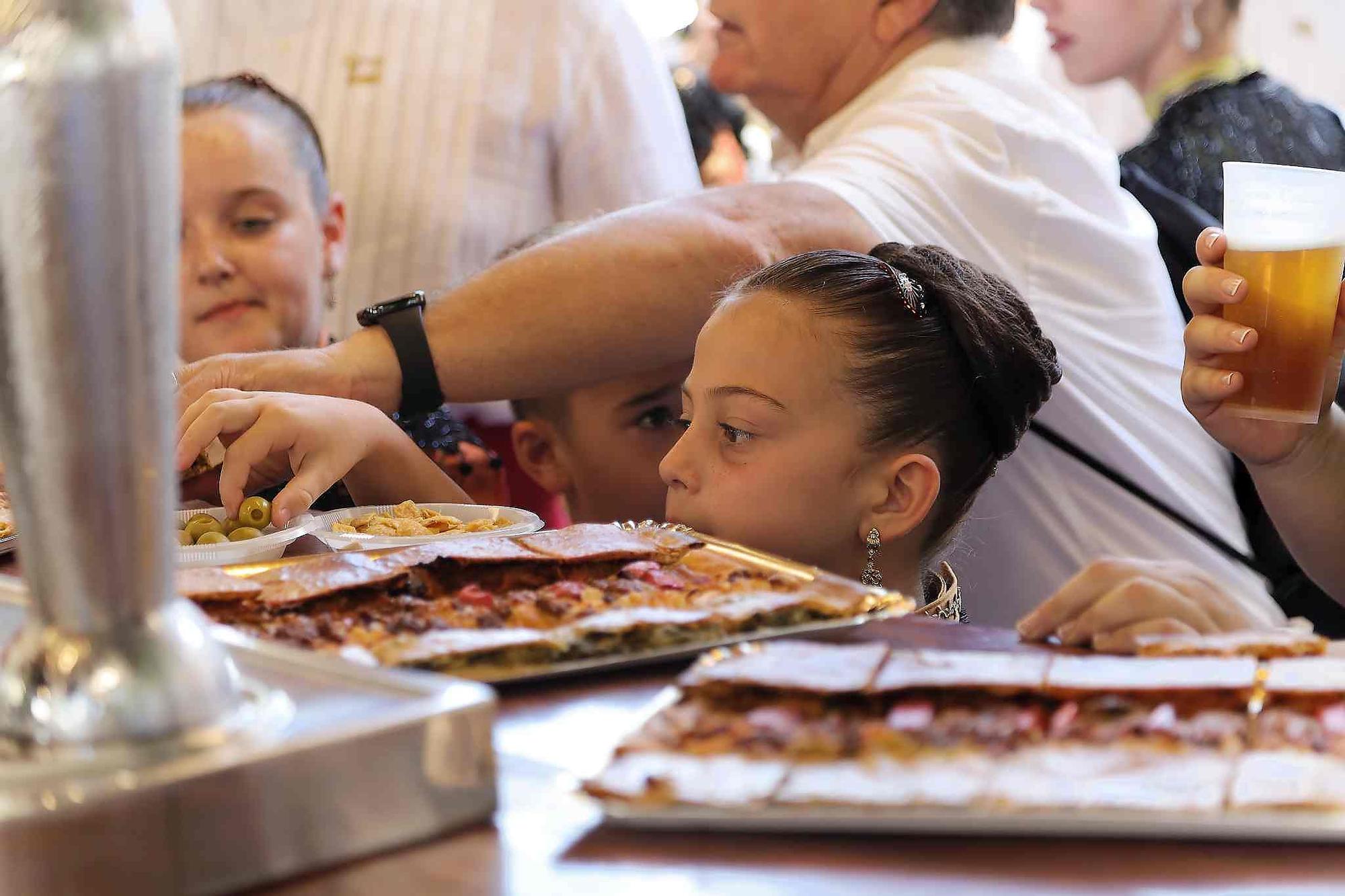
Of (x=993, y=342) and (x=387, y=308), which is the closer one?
(x=993, y=342)

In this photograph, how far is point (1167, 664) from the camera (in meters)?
0.85

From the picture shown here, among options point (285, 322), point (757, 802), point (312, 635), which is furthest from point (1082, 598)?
point (285, 322)

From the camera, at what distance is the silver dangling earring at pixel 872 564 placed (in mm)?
1647

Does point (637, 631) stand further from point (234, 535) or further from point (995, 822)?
point (234, 535)

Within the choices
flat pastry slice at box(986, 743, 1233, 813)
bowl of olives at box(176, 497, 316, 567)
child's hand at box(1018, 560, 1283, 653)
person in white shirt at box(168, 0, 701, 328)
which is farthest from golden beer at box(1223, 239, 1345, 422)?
person in white shirt at box(168, 0, 701, 328)

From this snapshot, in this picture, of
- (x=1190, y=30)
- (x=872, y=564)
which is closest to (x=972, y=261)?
(x=872, y=564)

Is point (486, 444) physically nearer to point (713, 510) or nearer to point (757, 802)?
point (713, 510)

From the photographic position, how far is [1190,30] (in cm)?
→ 376

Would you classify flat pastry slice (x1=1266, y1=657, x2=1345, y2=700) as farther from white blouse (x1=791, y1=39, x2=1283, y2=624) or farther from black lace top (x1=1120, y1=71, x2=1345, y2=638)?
black lace top (x1=1120, y1=71, x2=1345, y2=638)

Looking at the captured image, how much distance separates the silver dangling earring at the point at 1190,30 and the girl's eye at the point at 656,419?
2133 millimetres

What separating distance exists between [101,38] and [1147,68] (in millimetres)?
3806

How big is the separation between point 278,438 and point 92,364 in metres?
1.07

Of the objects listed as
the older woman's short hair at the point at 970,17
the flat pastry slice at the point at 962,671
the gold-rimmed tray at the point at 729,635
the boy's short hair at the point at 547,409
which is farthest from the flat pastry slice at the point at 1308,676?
the older woman's short hair at the point at 970,17

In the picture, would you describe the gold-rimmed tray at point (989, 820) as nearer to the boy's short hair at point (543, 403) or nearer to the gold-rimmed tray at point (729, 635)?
the gold-rimmed tray at point (729, 635)
